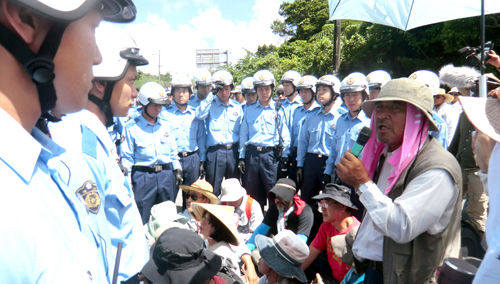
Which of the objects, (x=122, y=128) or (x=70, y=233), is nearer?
(x=70, y=233)

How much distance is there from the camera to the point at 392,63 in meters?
16.6

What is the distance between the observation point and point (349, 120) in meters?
5.39

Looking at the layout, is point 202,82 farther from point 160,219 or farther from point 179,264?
point 179,264

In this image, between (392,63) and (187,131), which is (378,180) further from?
(392,63)

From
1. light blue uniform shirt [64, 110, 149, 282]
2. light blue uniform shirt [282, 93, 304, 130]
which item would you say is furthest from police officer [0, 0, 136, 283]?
light blue uniform shirt [282, 93, 304, 130]

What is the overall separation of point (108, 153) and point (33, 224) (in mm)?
1299

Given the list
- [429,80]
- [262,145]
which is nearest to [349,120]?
[429,80]

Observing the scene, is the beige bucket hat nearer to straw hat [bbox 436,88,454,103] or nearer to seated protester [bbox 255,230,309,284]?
seated protester [bbox 255,230,309,284]

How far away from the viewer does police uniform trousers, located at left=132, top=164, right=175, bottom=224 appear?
5.48m

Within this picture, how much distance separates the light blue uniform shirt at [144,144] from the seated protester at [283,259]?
9.32ft

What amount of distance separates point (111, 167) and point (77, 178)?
337mm

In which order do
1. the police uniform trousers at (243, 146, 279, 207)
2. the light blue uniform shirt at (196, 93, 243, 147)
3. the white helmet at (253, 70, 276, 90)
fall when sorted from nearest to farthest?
the police uniform trousers at (243, 146, 279, 207)
the light blue uniform shirt at (196, 93, 243, 147)
the white helmet at (253, 70, 276, 90)

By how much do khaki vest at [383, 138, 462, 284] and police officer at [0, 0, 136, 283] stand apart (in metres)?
1.56

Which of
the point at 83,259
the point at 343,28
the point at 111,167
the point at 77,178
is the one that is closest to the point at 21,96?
the point at 83,259
